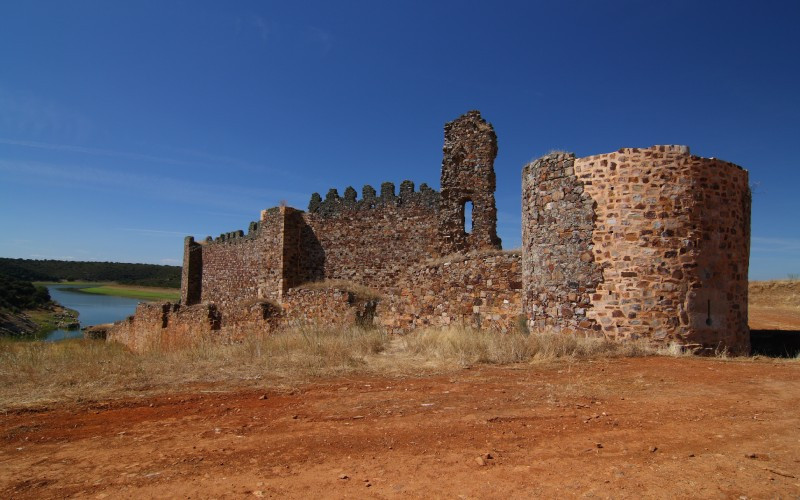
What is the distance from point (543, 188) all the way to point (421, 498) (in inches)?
312

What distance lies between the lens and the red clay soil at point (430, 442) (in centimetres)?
338

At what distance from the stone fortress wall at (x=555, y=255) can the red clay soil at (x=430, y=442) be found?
2260 mm

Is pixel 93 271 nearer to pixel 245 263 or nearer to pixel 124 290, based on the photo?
pixel 124 290

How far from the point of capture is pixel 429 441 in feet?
14.0

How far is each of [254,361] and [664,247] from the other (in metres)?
7.56

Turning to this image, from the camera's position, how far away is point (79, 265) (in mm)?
121000

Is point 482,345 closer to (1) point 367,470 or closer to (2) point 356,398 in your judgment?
(2) point 356,398

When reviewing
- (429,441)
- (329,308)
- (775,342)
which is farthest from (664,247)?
(329,308)

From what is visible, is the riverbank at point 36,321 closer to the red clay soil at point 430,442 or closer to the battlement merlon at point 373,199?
the battlement merlon at point 373,199

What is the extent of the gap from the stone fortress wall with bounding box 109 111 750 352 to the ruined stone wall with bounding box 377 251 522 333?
4 cm

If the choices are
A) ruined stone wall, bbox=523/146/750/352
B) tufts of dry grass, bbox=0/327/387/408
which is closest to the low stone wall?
tufts of dry grass, bbox=0/327/387/408

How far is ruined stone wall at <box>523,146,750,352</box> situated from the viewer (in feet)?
27.8

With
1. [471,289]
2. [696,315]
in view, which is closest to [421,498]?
[696,315]

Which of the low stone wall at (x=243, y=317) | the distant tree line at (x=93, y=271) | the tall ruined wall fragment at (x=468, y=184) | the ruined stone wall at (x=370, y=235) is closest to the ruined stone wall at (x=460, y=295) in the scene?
the low stone wall at (x=243, y=317)
